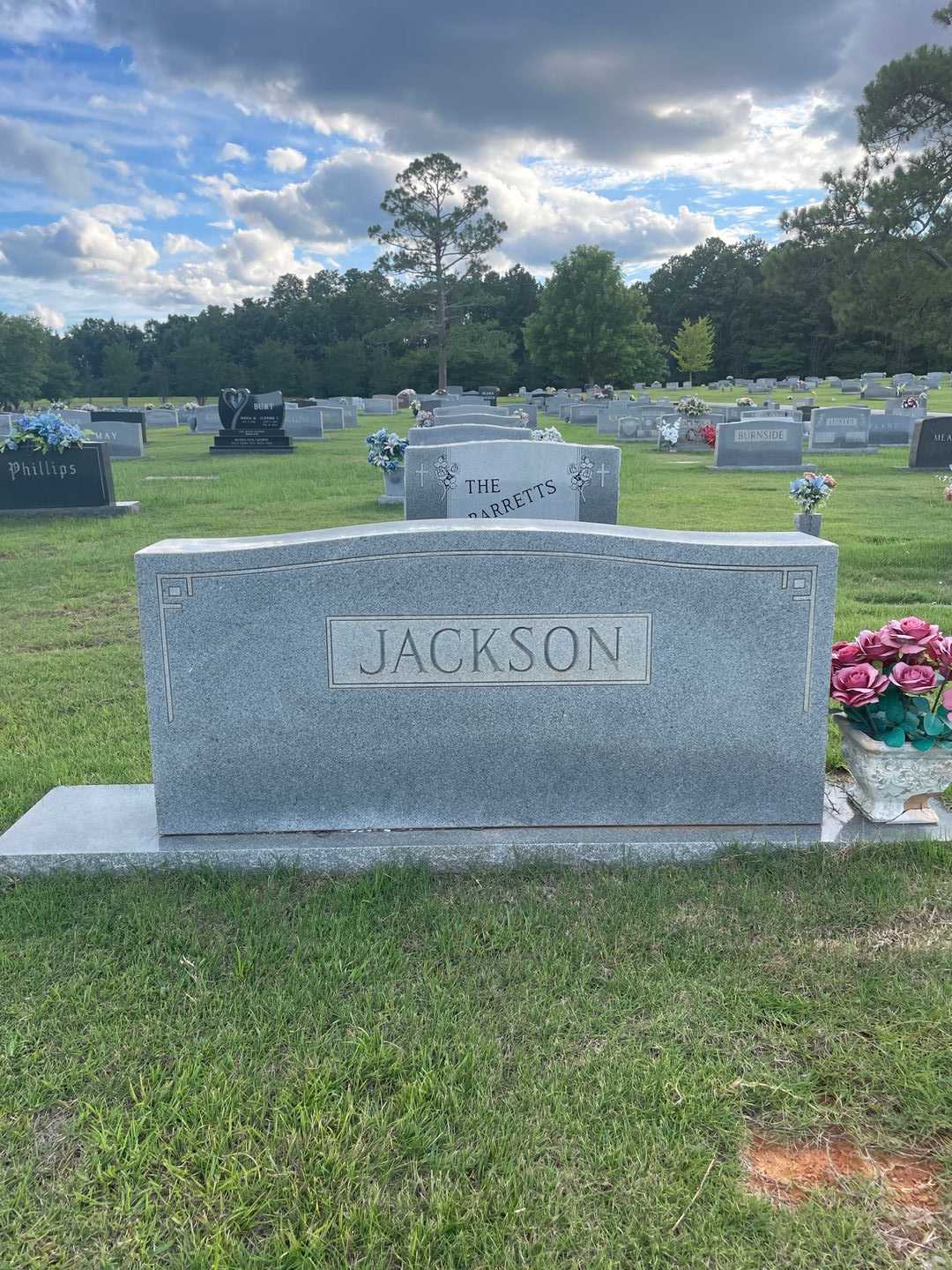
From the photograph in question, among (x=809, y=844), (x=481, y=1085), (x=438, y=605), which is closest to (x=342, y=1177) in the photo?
(x=481, y=1085)

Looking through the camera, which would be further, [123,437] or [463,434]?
[123,437]

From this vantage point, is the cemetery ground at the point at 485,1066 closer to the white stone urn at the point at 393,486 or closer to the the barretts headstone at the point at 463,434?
the the barretts headstone at the point at 463,434

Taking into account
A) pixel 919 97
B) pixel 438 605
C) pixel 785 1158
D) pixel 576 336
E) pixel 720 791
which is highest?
pixel 919 97

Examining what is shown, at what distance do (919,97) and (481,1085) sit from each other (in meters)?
41.2

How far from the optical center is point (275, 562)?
329cm

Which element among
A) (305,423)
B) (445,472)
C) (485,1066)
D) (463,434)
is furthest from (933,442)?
(485,1066)

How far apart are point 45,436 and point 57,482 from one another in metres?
0.61

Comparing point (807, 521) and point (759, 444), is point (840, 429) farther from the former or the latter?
point (807, 521)

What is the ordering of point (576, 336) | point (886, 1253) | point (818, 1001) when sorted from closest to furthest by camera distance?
point (886, 1253) → point (818, 1001) → point (576, 336)

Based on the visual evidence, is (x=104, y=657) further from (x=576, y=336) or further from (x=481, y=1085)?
(x=576, y=336)

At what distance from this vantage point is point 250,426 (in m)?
23.3

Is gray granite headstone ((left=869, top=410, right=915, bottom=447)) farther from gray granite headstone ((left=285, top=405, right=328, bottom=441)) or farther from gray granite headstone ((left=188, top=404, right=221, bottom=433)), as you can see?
gray granite headstone ((left=188, top=404, right=221, bottom=433))

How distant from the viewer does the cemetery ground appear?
190cm

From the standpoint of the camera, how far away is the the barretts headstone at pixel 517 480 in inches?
289
